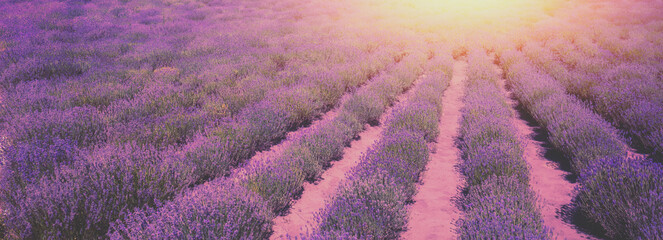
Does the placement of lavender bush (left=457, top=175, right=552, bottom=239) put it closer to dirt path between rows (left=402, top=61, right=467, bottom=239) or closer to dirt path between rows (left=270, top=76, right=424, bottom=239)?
dirt path between rows (left=402, top=61, right=467, bottom=239)

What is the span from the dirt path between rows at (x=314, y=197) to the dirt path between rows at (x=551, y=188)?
2.00 meters

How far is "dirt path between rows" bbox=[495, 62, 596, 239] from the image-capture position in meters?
2.65

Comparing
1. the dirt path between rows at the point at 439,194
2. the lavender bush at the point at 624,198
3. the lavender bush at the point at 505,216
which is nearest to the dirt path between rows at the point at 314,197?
the dirt path between rows at the point at 439,194

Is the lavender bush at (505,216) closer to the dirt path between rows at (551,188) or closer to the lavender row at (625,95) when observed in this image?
the dirt path between rows at (551,188)

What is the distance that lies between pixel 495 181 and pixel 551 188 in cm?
104

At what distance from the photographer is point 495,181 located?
2.85m

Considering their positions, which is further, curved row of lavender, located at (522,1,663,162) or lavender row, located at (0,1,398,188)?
curved row of lavender, located at (522,1,663,162)

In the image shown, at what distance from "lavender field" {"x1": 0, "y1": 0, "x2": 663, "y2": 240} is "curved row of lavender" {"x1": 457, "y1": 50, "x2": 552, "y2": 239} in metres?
0.02

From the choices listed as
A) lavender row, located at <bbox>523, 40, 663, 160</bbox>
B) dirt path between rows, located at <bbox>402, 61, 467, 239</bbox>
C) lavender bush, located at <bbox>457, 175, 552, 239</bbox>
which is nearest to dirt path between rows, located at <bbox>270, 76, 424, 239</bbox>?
dirt path between rows, located at <bbox>402, 61, 467, 239</bbox>

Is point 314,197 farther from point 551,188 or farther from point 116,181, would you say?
point 551,188

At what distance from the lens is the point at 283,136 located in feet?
15.1

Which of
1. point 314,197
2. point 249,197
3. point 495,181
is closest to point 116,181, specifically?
point 249,197

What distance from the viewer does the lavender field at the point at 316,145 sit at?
7.52 ft

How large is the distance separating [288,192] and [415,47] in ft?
31.6
